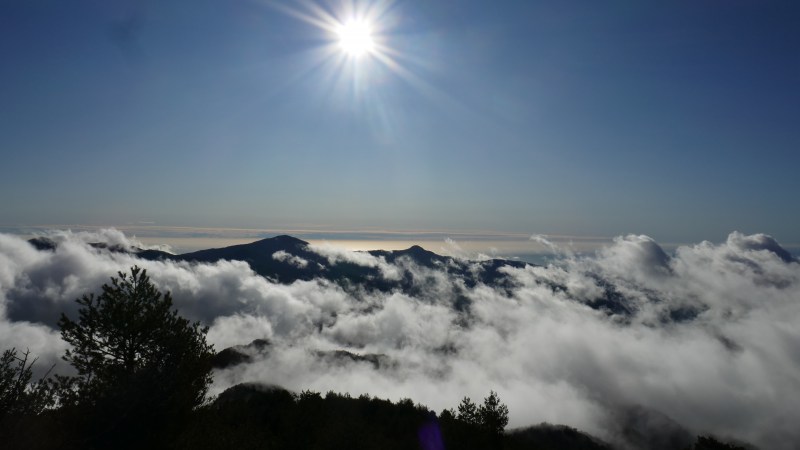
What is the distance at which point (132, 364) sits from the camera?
30.6 metres

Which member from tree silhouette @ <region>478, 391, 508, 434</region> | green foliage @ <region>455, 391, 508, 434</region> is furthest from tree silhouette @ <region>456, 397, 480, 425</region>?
tree silhouette @ <region>478, 391, 508, 434</region>

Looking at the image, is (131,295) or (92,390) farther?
(131,295)

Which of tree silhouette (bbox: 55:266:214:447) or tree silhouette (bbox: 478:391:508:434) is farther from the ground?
tree silhouette (bbox: 55:266:214:447)

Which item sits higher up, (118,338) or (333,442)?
(118,338)

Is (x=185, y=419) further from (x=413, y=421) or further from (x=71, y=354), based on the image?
(x=413, y=421)

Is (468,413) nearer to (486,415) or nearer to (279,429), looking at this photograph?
(486,415)

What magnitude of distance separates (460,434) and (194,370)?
3798cm

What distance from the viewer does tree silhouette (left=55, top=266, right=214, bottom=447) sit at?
27.4 meters

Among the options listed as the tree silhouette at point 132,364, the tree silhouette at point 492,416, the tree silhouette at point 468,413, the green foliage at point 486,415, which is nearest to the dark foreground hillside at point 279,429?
the tree silhouette at point 132,364

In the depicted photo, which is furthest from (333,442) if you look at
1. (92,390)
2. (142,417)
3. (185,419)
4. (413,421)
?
(413,421)

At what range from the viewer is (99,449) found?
26.0 m

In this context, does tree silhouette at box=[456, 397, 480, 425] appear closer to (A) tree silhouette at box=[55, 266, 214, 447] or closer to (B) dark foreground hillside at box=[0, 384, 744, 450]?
(B) dark foreground hillside at box=[0, 384, 744, 450]

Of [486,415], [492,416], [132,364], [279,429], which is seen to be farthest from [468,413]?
[132,364]

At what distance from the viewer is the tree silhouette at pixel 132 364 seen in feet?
89.9
